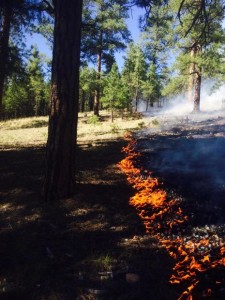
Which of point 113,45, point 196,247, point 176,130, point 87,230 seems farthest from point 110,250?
point 113,45

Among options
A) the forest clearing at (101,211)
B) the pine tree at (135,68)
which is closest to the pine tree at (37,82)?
the pine tree at (135,68)

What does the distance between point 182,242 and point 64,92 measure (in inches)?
137

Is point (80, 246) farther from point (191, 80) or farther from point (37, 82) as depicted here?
point (37, 82)

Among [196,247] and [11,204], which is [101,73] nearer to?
[11,204]

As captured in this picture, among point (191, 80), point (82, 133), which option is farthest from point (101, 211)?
point (191, 80)

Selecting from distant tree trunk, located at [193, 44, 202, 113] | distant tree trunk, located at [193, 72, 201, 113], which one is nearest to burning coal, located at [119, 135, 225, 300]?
distant tree trunk, located at [193, 44, 202, 113]

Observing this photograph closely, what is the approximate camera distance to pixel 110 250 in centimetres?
500

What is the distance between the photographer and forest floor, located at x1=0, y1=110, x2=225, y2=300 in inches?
162

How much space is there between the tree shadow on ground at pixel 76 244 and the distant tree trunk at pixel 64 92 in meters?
0.78

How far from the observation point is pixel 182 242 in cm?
516

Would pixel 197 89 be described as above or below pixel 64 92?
above

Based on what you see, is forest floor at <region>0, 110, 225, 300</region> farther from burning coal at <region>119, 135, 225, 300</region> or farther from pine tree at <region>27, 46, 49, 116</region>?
pine tree at <region>27, 46, 49, 116</region>

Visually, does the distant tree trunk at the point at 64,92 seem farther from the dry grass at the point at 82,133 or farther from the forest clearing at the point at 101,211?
the dry grass at the point at 82,133

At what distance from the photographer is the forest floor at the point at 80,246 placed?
4.12 m
